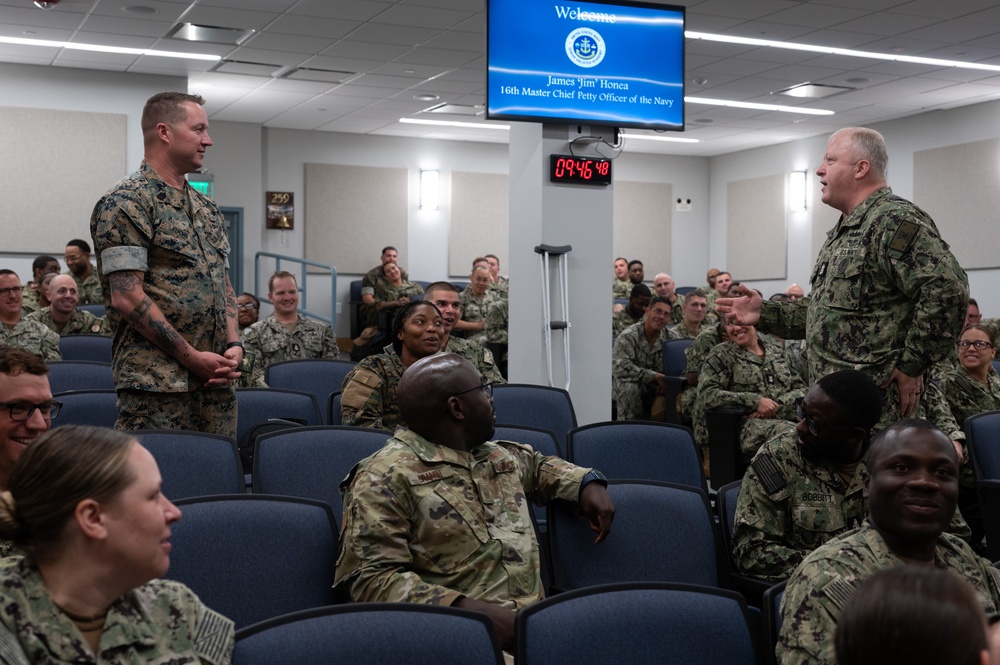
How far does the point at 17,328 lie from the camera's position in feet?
21.1

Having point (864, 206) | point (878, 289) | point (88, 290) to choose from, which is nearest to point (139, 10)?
point (88, 290)

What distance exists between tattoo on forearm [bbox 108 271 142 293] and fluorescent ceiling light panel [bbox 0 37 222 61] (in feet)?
24.8

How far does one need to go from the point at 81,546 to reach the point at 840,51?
967 centimetres

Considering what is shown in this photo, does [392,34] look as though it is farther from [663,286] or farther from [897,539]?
[897,539]

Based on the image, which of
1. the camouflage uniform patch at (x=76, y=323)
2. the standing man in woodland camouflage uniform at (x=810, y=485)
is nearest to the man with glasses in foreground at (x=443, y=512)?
the standing man in woodland camouflage uniform at (x=810, y=485)

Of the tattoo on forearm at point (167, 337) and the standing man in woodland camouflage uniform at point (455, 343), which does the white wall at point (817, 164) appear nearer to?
the standing man in woodland camouflage uniform at point (455, 343)

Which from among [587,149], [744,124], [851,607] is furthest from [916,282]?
[744,124]

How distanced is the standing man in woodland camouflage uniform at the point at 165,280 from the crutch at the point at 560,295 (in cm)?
288

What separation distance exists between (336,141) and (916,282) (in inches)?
502

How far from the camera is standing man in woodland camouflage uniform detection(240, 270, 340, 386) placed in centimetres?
675

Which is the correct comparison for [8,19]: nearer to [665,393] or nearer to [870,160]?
[665,393]

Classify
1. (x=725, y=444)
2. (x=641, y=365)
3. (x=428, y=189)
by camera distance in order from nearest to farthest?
1. (x=725, y=444)
2. (x=641, y=365)
3. (x=428, y=189)

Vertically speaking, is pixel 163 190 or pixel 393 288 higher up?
pixel 163 190

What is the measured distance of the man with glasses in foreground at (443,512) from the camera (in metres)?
2.33
